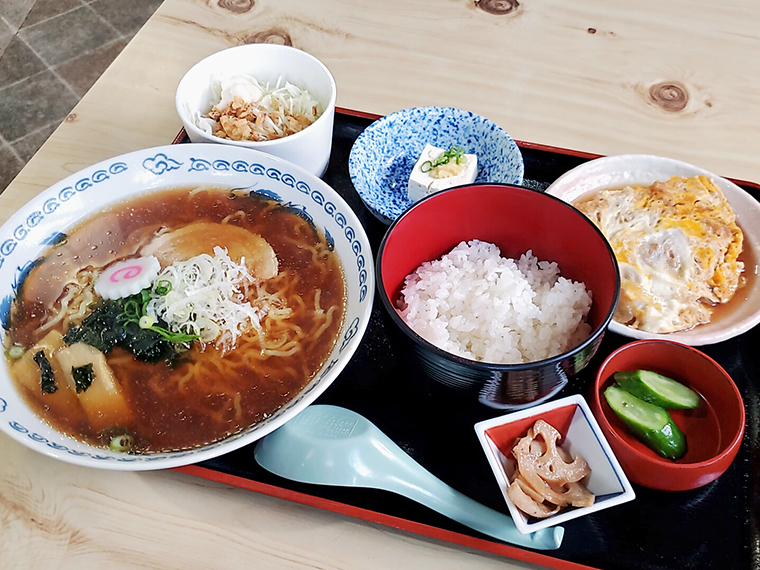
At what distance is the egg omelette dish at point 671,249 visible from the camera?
1.36 m

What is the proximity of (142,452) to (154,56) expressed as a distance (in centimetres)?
156

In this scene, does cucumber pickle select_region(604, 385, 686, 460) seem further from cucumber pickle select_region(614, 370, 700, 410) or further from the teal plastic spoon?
the teal plastic spoon

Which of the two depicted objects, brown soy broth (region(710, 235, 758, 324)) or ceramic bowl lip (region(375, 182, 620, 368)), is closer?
ceramic bowl lip (region(375, 182, 620, 368))

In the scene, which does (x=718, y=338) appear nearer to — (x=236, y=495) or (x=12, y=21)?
(x=236, y=495)

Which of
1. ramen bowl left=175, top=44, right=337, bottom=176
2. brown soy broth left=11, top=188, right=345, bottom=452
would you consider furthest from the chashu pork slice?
Answer: ramen bowl left=175, top=44, right=337, bottom=176

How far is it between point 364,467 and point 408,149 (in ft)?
3.35

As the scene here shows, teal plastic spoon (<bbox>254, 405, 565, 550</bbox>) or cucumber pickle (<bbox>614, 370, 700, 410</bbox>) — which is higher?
cucumber pickle (<bbox>614, 370, 700, 410</bbox>)

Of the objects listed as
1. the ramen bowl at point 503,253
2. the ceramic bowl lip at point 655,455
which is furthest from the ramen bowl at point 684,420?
the ramen bowl at point 503,253

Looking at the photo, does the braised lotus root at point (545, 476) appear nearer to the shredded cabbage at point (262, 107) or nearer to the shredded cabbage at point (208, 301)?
the shredded cabbage at point (208, 301)

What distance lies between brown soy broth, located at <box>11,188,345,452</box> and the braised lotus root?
1.46 ft

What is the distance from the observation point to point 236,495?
117 cm

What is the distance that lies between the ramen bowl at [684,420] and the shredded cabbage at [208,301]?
77cm

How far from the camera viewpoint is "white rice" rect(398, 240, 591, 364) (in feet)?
4.14

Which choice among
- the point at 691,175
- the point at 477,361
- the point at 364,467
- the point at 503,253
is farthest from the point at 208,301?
the point at 691,175
